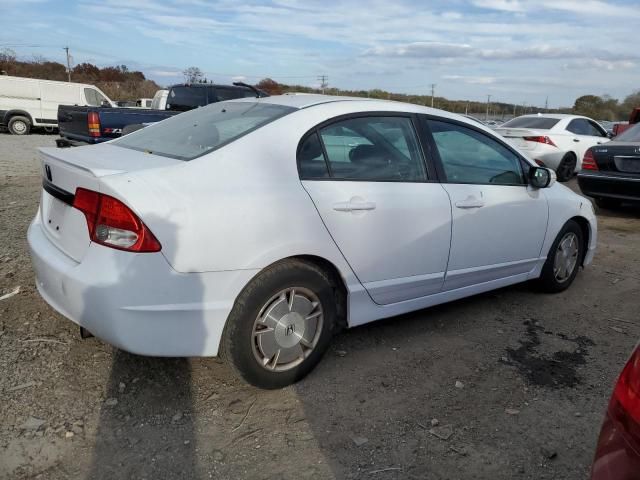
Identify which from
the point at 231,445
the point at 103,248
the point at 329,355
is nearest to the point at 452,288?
the point at 329,355

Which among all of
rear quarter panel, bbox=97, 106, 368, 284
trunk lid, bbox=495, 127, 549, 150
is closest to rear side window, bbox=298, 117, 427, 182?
rear quarter panel, bbox=97, 106, 368, 284

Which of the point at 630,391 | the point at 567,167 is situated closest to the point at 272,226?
the point at 630,391

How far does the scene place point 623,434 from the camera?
148cm

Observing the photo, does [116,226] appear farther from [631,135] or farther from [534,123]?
[534,123]

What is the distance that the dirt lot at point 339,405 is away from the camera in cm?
242

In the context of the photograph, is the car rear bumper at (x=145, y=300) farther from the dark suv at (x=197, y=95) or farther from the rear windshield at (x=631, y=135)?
the dark suv at (x=197, y=95)

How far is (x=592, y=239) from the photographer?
195 inches

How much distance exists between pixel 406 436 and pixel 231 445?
83 cm

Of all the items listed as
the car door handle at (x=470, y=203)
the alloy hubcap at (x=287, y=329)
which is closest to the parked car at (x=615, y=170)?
the car door handle at (x=470, y=203)

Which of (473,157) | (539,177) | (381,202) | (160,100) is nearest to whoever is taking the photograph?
(381,202)

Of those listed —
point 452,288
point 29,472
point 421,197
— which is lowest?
point 29,472

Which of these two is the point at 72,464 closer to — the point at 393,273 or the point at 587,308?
the point at 393,273

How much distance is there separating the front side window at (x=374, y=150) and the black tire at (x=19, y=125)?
2004 centimetres

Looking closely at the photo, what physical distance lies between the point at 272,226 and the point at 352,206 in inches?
21.0
